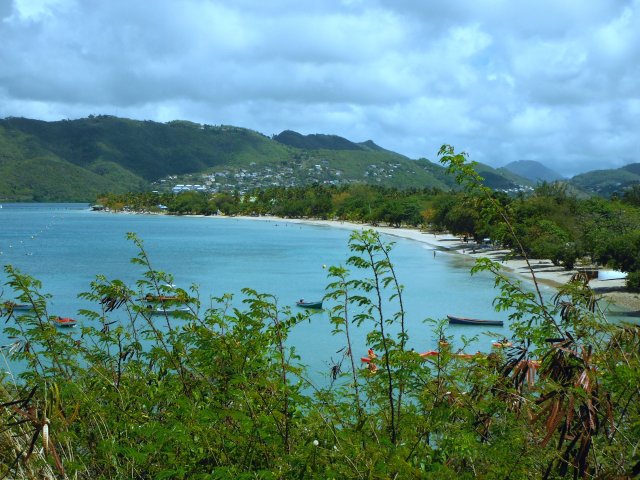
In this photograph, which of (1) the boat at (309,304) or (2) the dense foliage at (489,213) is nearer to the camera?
(2) the dense foliage at (489,213)

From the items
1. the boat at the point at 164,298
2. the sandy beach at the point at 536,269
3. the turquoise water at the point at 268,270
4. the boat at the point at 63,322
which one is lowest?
the turquoise water at the point at 268,270

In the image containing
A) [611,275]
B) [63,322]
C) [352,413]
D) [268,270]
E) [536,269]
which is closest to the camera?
[352,413]

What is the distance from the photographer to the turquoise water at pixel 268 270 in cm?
2838

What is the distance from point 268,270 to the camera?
165 ft

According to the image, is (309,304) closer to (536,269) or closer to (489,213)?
(536,269)

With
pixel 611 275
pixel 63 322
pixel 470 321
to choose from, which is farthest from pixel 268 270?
pixel 63 322

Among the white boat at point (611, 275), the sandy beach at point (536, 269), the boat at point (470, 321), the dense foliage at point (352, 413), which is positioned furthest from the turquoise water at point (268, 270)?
the dense foliage at point (352, 413)

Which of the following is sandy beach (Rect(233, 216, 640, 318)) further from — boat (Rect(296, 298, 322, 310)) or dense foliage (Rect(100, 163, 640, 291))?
boat (Rect(296, 298, 322, 310))

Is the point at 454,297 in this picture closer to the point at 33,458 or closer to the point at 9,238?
the point at 33,458

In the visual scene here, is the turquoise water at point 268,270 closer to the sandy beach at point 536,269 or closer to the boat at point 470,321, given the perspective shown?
the boat at point 470,321

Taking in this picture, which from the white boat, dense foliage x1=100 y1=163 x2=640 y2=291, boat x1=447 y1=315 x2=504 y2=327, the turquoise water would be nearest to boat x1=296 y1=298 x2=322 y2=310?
the turquoise water

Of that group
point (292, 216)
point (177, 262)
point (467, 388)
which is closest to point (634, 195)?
point (177, 262)

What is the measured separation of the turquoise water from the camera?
28375 mm

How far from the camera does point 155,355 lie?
5473 mm
